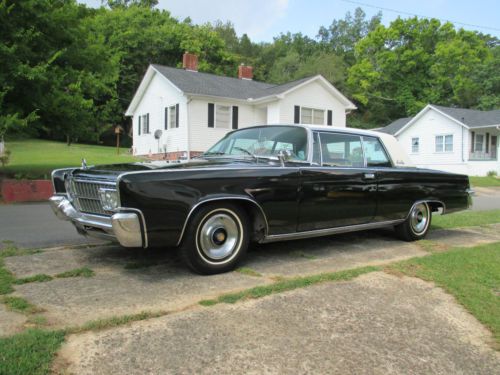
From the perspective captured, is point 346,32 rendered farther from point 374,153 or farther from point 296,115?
point 374,153

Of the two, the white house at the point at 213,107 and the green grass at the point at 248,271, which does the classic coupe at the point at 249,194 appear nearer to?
the green grass at the point at 248,271

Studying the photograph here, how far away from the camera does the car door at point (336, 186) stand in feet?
15.7

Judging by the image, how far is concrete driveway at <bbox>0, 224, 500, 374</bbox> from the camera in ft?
8.79

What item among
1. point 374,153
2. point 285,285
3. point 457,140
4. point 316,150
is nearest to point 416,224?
point 374,153

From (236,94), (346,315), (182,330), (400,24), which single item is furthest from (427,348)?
(400,24)

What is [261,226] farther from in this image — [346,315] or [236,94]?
[236,94]

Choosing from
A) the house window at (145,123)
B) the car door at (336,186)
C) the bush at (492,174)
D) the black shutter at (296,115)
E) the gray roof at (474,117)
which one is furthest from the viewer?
the gray roof at (474,117)

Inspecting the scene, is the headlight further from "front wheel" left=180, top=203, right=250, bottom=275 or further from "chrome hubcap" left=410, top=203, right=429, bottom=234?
"chrome hubcap" left=410, top=203, right=429, bottom=234

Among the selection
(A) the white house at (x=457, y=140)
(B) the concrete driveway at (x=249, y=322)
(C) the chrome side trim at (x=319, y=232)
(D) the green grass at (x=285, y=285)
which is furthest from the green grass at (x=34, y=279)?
(A) the white house at (x=457, y=140)

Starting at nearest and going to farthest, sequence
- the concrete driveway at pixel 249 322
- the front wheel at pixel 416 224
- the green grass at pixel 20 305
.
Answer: the concrete driveway at pixel 249 322, the green grass at pixel 20 305, the front wheel at pixel 416 224

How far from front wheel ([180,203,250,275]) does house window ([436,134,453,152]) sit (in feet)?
97.0

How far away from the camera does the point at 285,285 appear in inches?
156

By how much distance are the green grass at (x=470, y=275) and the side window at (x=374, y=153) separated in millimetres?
1342

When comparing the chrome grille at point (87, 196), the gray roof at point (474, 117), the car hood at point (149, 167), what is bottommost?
the chrome grille at point (87, 196)
